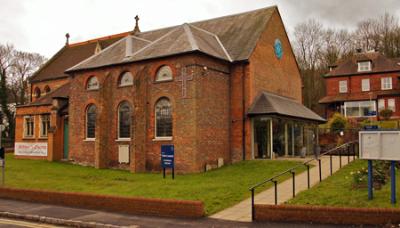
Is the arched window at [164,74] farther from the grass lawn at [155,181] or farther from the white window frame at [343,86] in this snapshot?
the white window frame at [343,86]

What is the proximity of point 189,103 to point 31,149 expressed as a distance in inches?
647

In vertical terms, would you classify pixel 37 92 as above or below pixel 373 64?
below

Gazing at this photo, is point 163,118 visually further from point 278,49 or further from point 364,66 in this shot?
point 364,66

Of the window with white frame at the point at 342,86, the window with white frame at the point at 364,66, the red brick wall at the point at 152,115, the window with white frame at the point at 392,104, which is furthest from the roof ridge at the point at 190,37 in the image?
the window with white frame at the point at 392,104

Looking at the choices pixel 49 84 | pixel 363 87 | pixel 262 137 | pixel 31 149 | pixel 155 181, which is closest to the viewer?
pixel 155 181

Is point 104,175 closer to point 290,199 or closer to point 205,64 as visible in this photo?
point 205,64

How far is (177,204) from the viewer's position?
12.2 m

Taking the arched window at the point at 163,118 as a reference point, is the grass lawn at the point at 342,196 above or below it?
below

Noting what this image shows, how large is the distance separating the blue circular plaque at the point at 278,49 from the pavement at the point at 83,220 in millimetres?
19254

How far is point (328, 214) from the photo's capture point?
409 inches

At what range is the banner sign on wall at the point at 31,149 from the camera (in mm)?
30675

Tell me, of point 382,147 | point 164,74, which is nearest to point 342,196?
point 382,147

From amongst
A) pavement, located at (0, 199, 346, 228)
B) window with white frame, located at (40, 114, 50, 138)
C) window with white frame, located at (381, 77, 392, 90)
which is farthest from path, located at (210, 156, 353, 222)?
window with white frame, located at (381, 77, 392, 90)

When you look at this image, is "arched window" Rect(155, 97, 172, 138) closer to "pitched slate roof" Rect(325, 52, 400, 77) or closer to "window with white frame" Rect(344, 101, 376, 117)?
"window with white frame" Rect(344, 101, 376, 117)
